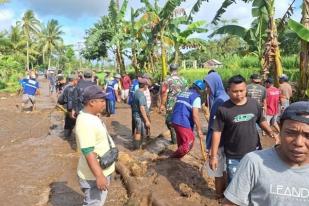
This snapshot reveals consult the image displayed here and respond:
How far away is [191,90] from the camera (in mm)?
6742

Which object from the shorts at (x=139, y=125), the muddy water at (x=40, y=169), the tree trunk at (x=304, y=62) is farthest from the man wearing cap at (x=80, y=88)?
the tree trunk at (x=304, y=62)

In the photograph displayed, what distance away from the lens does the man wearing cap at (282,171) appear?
2.13 metres

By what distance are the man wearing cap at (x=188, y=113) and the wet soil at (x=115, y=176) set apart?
21.3 inches

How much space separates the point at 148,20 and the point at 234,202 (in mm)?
18914


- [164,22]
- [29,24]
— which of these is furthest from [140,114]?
[29,24]

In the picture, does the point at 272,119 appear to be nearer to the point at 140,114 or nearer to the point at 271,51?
the point at 271,51

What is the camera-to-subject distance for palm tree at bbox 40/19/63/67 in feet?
246

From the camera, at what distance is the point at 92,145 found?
3959mm

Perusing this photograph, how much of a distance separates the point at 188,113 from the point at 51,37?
237ft

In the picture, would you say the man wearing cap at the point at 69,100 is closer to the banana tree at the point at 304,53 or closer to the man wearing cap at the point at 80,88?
the man wearing cap at the point at 80,88

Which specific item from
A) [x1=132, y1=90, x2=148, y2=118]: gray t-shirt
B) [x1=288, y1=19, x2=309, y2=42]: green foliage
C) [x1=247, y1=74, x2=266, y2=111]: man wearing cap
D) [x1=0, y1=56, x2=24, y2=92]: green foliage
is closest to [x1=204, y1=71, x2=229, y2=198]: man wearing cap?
[x1=247, y1=74, x2=266, y2=111]: man wearing cap

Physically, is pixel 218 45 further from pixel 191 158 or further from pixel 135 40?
pixel 191 158

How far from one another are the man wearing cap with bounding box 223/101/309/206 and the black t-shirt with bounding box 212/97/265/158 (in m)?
2.43

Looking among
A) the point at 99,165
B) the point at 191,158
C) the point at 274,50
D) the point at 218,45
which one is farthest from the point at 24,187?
the point at 218,45
